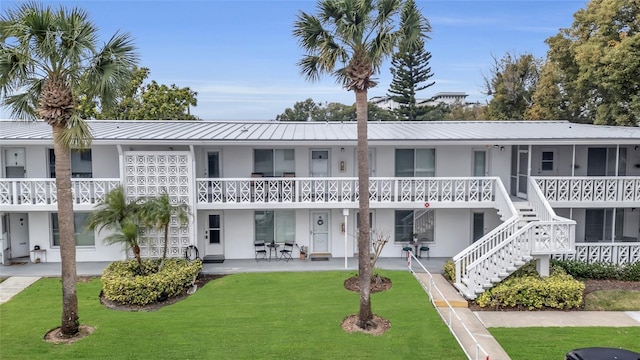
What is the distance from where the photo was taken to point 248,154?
17.7m

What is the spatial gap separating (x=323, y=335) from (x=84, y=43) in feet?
30.1

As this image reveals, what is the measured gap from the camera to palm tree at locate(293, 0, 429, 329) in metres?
10.6

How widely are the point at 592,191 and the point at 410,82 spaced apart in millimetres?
35060

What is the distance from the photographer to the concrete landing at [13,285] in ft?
43.5

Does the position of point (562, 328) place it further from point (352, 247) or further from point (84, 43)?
point (84, 43)

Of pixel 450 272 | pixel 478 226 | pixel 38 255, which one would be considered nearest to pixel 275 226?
pixel 450 272

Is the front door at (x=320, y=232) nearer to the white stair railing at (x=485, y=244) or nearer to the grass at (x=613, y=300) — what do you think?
the white stair railing at (x=485, y=244)

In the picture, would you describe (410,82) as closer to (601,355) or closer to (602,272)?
(602,272)

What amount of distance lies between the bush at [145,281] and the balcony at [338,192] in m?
2.83

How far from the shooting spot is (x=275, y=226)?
58.2 feet

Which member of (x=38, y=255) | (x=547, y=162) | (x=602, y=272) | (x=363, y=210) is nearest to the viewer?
(x=363, y=210)

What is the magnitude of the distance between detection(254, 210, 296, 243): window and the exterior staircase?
693cm

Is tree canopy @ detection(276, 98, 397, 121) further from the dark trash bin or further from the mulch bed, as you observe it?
the dark trash bin

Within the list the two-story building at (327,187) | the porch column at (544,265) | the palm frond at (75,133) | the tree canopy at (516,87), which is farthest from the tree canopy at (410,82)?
the palm frond at (75,133)
